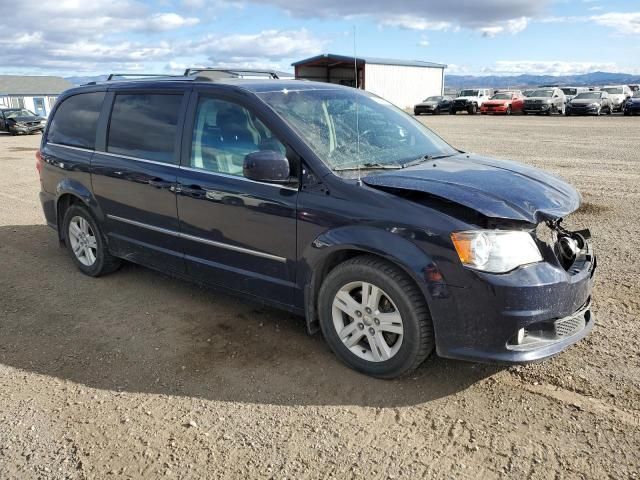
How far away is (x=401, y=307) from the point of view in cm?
315

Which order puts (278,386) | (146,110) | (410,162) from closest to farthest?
(278,386) → (410,162) → (146,110)

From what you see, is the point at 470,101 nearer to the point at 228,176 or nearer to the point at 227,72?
the point at 227,72

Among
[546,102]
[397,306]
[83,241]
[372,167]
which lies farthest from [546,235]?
[546,102]

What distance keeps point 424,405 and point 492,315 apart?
676mm

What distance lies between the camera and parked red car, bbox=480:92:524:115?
36.6 m

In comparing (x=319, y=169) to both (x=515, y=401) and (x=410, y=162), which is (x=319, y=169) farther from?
(x=515, y=401)

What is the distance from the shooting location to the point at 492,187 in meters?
3.31

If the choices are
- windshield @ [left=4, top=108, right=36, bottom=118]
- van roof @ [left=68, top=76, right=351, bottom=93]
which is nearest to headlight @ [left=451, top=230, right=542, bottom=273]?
van roof @ [left=68, top=76, right=351, bottom=93]

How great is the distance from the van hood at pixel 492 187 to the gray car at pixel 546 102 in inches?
1327

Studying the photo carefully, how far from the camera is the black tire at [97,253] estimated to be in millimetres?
5180

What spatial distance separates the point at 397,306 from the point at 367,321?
10.3 inches

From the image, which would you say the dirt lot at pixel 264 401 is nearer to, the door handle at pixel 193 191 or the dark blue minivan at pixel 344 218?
the dark blue minivan at pixel 344 218

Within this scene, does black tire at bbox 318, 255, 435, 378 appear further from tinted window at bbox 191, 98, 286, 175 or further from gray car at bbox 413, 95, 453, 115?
gray car at bbox 413, 95, 453, 115

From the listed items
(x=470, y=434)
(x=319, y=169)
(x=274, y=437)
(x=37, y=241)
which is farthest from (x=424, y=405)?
(x=37, y=241)
